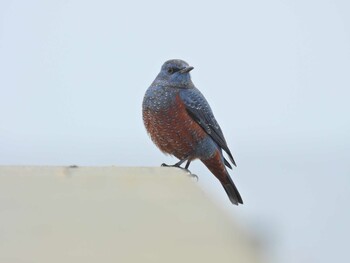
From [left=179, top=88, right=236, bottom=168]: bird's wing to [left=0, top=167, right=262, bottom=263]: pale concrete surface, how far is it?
465cm

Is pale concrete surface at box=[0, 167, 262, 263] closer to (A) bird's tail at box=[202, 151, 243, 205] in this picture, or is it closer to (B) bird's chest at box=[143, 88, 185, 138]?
(B) bird's chest at box=[143, 88, 185, 138]

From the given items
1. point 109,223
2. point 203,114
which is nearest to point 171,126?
point 203,114

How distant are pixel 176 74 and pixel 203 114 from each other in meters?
0.36

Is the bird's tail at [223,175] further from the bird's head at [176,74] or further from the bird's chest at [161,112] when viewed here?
the bird's head at [176,74]

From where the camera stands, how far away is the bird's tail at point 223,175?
5582 millimetres

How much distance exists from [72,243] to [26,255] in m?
0.05

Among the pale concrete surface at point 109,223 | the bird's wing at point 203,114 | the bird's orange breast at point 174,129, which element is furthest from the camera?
the bird's wing at point 203,114

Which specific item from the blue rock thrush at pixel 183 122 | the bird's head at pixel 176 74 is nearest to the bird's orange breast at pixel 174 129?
the blue rock thrush at pixel 183 122

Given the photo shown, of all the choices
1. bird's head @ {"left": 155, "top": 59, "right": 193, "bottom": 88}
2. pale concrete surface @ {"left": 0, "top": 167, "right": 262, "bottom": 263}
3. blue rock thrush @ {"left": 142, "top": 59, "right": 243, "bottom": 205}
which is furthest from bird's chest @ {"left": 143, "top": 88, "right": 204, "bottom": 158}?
pale concrete surface @ {"left": 0, "top": 167, "right": 262, "bottom": 263}

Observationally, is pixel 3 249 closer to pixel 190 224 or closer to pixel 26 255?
pixel 26 255

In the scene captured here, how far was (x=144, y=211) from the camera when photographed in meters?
0.79

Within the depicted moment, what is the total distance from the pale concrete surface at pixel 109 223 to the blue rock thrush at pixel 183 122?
14.3 ft

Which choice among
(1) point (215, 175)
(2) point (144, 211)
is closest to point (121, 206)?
(2) point (144, 211)

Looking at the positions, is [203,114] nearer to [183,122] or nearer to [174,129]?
[183,122]
